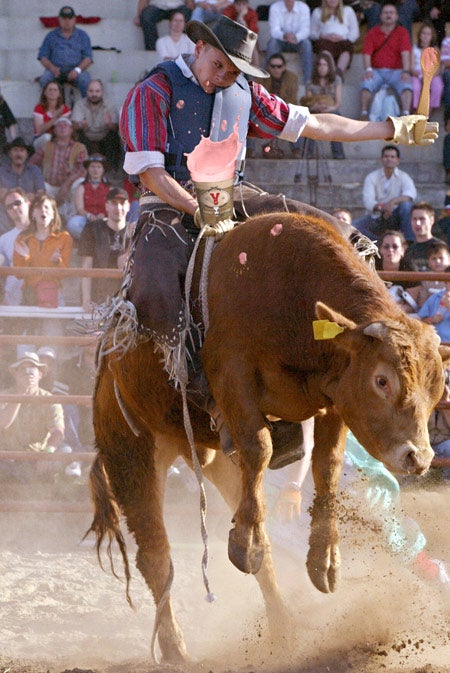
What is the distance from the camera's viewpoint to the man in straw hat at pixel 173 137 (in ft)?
13.8

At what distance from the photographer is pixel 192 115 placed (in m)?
4.37

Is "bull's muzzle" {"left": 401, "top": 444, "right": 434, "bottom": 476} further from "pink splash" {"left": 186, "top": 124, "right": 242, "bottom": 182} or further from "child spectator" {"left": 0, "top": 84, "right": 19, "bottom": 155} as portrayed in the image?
"child spectator" {"left": 0, "top": 84, "right": 19, "bottom": 155}

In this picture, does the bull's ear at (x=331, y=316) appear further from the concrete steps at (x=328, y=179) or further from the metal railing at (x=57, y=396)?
the concrete steps at (x=328, y=179)

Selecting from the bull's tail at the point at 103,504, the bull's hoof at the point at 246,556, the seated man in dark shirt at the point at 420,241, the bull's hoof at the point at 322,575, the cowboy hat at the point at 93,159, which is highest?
the cowboy hat at the point at 93,159

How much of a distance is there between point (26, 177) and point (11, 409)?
359 centimetres

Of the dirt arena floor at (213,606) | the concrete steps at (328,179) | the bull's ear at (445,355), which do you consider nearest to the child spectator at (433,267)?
the dirt arena floor at (213,606)

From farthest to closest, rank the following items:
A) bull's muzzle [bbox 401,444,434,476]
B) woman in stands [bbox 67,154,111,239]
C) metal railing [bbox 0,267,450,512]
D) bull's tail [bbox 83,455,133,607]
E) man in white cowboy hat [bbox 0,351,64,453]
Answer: woman in stands [bbox 67,154,111,239] < man in white cowboy hat [bbox 0,351,64,453] < metal railing [bbox 0,267,450,512] < bull's tail [bbox 83,455,133,607] < bull's muzzle [bbox 401,444,434,476]

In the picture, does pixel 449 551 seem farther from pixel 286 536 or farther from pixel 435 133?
pixel 435 133

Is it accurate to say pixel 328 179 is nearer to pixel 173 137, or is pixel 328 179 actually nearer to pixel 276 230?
pixel 173 137

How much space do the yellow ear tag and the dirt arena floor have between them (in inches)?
52.2

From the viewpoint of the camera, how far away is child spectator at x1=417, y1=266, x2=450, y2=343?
6.98 m

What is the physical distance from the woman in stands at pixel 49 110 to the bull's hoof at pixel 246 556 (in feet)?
25.4

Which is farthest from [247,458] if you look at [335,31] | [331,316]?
[335,31]

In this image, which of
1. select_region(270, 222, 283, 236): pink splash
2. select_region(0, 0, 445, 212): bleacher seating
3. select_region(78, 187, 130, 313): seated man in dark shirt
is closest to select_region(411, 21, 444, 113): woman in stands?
select_region(0, 0, 445, 212): bleacher seating
